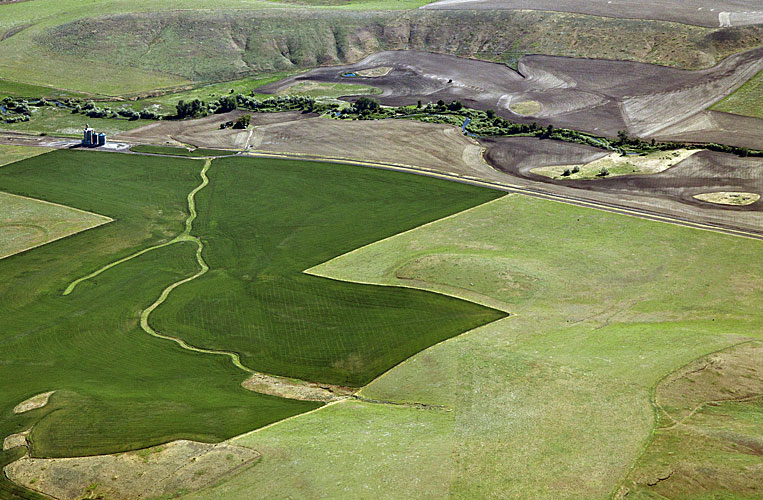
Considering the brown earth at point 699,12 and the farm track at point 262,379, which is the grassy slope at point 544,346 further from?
the brown earth at point 699,12

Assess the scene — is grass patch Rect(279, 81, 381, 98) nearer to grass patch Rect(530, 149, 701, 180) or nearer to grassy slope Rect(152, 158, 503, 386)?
grassy slope Rect(152, 158, 503, 386)

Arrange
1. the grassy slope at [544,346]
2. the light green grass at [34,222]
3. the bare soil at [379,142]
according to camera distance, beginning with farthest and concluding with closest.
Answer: the bare soil at [379,142]
the light green grass at [34,222]
the grassy slope at [544,346]

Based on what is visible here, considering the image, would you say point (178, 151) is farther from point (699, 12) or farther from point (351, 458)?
point (699, 12)

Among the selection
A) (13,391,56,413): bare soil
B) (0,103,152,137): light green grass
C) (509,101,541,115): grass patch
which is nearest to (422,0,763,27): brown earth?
(509,101,541,115): grass patch

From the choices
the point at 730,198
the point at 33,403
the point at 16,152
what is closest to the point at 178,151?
the point at 16,152

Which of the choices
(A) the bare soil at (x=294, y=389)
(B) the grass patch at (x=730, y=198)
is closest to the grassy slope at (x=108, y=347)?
(A) the bare soil at (x=294, y=389)
